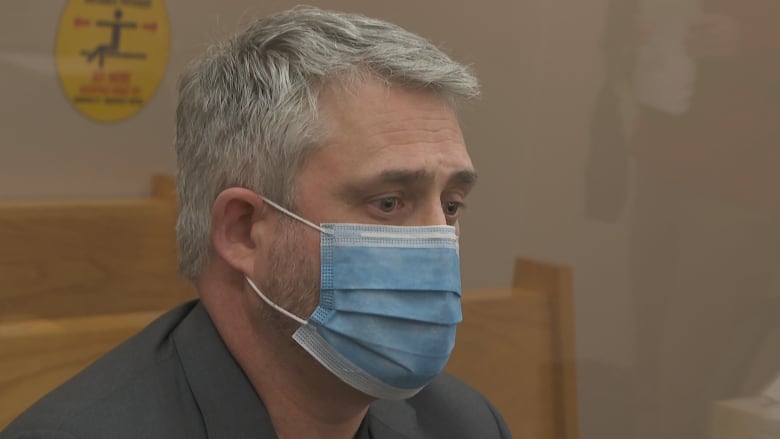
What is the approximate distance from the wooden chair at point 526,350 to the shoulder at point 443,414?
61 cm

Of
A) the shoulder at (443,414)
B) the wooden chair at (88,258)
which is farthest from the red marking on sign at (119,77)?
the shoulder at (443,414)

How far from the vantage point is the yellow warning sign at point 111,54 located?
8.13 feet

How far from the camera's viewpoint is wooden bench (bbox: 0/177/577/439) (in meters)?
2.37

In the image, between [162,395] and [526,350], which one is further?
[526,350]

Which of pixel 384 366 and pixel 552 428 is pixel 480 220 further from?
pixel 384 366

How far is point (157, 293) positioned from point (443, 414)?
3.25ft

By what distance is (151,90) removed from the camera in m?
2.62

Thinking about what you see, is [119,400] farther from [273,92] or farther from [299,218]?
[273,92]

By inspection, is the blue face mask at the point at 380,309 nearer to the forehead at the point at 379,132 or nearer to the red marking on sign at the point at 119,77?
the forehead at the point at 379,132

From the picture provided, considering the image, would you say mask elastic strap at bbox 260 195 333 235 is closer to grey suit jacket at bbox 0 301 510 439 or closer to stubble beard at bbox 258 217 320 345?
stubble beard at bbox 258 217 320 345

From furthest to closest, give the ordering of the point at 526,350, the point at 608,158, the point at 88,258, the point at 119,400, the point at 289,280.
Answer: the point at 608,158 → the point at 526,350 → the point at 88,258 → the point at 289,280 → the point at 119,400

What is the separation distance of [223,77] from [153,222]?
0.98 metres

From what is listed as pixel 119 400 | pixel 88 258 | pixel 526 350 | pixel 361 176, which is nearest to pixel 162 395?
pixel 119 400

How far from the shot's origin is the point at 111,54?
99.8 inches
